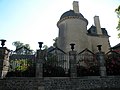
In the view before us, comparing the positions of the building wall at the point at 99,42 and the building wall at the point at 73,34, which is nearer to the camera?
the building wall at the point at 73,34

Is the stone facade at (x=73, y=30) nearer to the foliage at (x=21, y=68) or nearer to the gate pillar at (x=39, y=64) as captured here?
the foliage at (x=21, y=68)

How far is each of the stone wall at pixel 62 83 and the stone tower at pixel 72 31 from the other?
9379 millimetres

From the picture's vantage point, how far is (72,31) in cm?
1855

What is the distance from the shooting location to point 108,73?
928 centimetres

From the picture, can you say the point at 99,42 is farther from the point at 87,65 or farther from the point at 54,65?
the point at 54,65

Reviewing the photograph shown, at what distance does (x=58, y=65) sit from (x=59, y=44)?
10.4 metres

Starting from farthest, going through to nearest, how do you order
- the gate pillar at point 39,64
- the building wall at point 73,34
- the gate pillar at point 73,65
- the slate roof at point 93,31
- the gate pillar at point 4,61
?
the slate roof at point 93,31 < the building wall at point 73,34 < the gate pillar at point 73,65 < the gate pillar at point 39,64 < the gate pillar at point 4,61

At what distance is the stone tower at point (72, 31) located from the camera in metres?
18.3

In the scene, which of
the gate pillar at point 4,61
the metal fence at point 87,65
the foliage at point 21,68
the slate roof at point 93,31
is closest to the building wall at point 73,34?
the slate roof at point 93,31

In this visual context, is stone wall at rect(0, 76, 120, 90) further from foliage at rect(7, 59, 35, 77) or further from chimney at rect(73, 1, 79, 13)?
chimney at rect(73, 1, 79, 13)

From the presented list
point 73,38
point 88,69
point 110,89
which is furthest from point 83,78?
point 73,38

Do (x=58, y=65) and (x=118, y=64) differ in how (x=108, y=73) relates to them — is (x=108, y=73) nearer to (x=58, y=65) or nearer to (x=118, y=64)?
(x=118, y=64)

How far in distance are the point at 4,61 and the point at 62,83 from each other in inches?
146

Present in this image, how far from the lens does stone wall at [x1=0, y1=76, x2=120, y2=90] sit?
7535 millimetres
